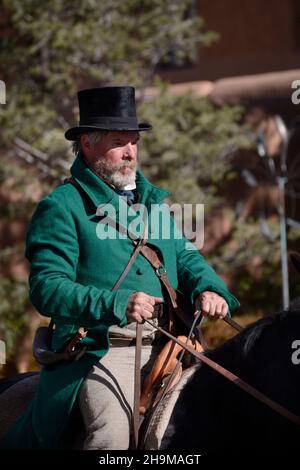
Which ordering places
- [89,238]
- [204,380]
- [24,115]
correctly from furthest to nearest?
[24,115] < [89,238] < [204,380]

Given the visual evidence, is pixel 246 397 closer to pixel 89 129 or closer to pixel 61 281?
pixel 61 281

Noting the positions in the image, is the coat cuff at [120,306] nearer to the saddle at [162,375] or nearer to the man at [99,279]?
the man at [99,279]

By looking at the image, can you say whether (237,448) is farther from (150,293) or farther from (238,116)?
(238,116)

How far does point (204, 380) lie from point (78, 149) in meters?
1.23

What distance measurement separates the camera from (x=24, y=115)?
31.2 feet

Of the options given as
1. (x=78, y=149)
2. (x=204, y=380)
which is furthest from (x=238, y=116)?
(x=204, y=380)

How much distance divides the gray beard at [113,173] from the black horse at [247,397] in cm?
86

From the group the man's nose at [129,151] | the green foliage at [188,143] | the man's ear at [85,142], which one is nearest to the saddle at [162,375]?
the man's nose at [129,151]

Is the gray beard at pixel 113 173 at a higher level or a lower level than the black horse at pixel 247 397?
higher

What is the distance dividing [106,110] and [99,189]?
0.37 m

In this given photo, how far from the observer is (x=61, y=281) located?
3.55 metres

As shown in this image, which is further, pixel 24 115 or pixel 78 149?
pixel 24 115

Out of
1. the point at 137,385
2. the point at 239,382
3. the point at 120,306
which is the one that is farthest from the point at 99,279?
the point at 239,382

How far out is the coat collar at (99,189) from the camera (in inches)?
153
